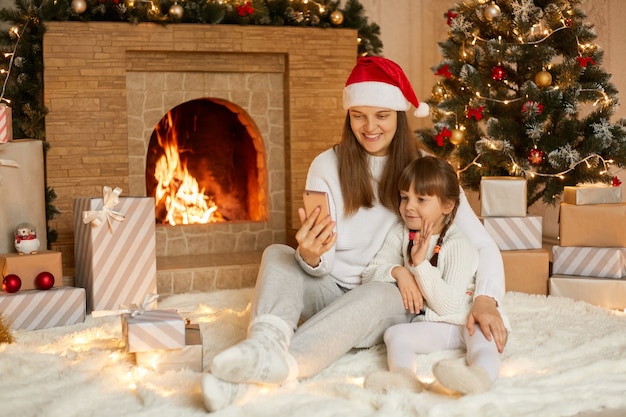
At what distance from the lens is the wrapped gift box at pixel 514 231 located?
321cm

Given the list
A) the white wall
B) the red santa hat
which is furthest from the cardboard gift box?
the white wall

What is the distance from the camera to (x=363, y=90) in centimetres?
253

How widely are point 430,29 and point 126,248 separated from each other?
2768 mm

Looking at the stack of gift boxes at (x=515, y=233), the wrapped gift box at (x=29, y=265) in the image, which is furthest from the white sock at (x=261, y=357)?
the stack of gift boxes at (x=515, y=233)

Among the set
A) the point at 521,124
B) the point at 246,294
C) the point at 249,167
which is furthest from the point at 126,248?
the point at 521,124

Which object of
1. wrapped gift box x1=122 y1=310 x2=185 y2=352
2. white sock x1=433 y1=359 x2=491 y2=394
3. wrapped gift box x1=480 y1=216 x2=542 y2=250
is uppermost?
wrapped gift box x1=480 y1=216 x2=542 y2=250

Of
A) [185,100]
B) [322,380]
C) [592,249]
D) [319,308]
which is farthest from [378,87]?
[185,100]

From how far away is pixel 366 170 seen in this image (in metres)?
2.52

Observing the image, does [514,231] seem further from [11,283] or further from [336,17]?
[11,283]

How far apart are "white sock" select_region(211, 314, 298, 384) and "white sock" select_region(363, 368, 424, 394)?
194 mm

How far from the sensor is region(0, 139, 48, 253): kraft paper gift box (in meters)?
2.93

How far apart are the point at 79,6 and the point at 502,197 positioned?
2.08 m

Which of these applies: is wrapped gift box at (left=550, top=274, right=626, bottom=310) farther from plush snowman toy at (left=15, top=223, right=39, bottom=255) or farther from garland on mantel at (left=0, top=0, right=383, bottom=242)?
plush snowman toy at (left=15, top=223, right=39, bottom=255)

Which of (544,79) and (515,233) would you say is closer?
(515,233)
